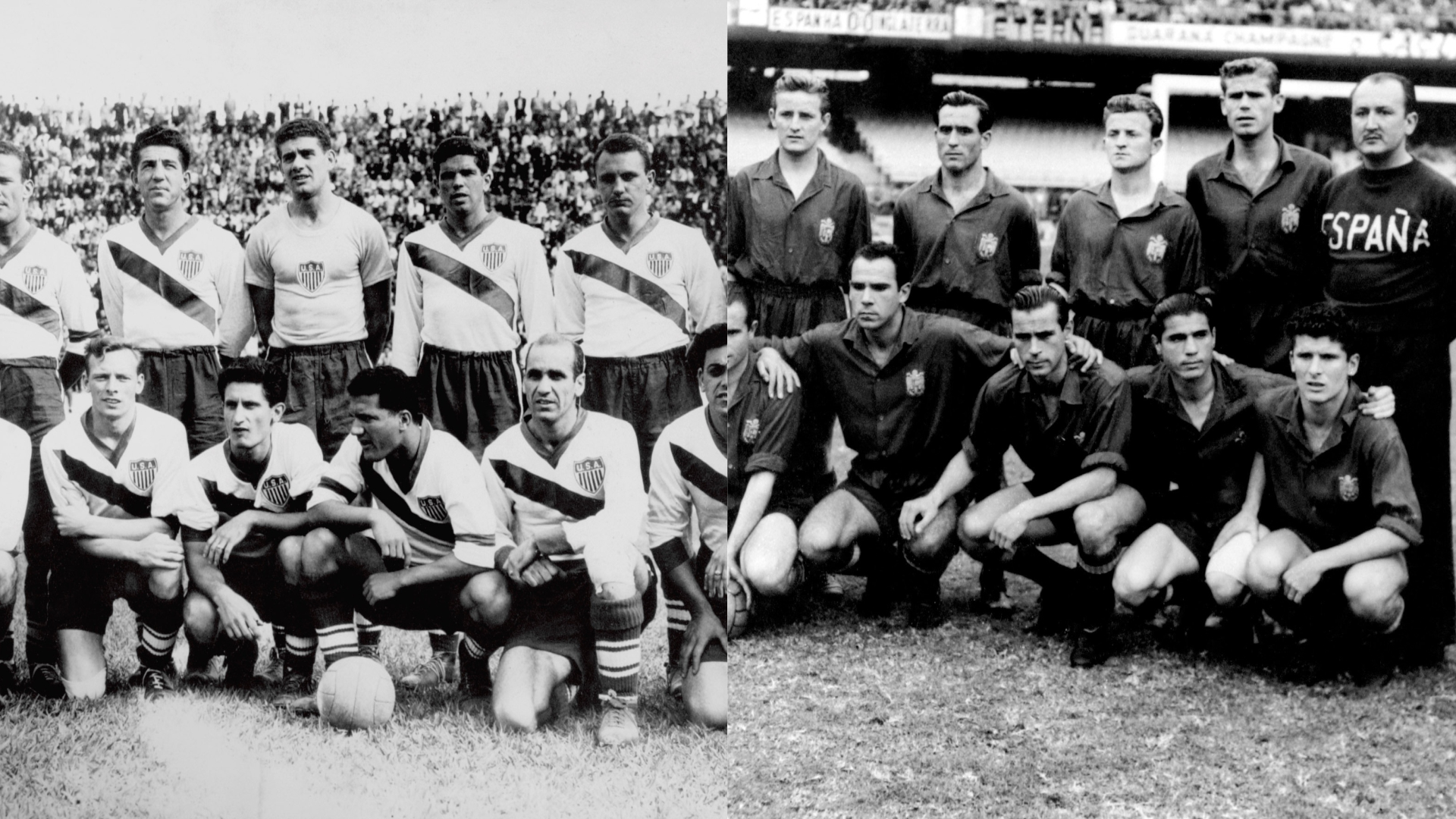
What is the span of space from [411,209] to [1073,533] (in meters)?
2.23

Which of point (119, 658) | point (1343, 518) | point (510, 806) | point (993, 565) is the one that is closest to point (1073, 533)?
point (993, 565)

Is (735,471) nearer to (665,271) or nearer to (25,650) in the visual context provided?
(665,271)

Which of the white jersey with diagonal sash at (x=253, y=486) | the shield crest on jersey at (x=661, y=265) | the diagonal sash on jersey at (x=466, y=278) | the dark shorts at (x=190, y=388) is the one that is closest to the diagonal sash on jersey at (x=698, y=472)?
the shield crest on jersey at (x=661, y=265)

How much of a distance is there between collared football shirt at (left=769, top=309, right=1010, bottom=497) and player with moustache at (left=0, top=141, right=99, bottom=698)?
202cm

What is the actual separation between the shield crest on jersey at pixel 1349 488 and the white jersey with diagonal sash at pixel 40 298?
142 inches

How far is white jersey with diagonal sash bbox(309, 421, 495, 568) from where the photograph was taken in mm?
3002

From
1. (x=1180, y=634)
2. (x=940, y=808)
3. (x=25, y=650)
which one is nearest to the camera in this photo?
(x=940, y=808)

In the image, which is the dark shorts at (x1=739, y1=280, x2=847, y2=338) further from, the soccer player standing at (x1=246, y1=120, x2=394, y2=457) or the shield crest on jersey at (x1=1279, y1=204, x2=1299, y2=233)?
the shield crest on jersey at (x1=1279, y1=204, x2=1299, y2=233)

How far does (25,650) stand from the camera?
3133 millimetres

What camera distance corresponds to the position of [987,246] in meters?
3.51

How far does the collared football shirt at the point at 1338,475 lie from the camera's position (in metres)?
3.15

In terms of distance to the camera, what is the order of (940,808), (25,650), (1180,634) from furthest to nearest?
(1180,634)
(25,650)
(940,808)

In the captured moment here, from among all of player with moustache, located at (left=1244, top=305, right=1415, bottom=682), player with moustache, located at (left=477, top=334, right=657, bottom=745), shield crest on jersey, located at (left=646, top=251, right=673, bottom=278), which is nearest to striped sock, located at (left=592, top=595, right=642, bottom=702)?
player with moustache, located at (left=477, top=334, right=657, bottom=745)

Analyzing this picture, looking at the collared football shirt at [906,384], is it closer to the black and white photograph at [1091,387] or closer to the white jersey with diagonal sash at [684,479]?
the black and white photograph at [1091,387]
